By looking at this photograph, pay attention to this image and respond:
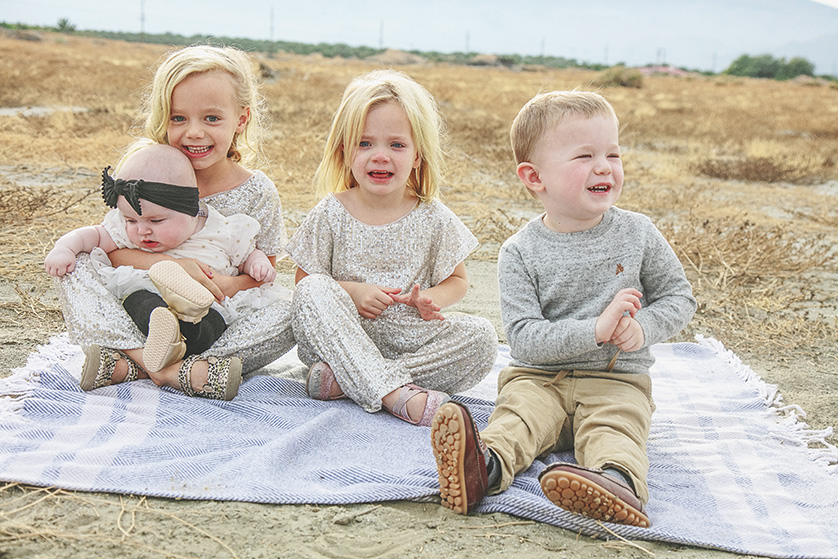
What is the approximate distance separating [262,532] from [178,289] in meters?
0.99

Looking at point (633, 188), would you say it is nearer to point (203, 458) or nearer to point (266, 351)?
point (266, 351)

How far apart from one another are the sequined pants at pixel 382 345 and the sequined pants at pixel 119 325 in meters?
0.12

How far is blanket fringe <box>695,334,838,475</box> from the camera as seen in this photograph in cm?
271

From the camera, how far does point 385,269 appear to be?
123 inches

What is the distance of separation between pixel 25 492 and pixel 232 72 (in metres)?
1.78

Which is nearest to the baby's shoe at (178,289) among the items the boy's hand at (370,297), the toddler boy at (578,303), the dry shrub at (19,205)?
the boy's hand at (370,297)

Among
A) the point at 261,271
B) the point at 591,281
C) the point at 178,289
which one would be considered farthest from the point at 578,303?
the point at 178,289

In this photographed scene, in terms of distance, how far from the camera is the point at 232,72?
315 cm

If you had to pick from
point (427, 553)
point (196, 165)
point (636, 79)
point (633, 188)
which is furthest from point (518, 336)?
point (636, 79)

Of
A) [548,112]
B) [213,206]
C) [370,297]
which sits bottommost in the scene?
[370,297]

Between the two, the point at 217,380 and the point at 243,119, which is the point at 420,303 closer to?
the point at 217,380

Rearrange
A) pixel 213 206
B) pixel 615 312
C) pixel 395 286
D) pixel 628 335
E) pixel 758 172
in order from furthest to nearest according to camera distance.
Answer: pixel 758 172
pixel 213 206
pixel 395 286
pixel 628 335
pixel 615 312

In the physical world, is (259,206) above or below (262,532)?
above

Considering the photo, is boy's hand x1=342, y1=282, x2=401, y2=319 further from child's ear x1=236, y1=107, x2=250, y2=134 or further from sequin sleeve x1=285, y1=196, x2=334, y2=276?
child's ear x1=236, y1=107, x2=250, y2=134
